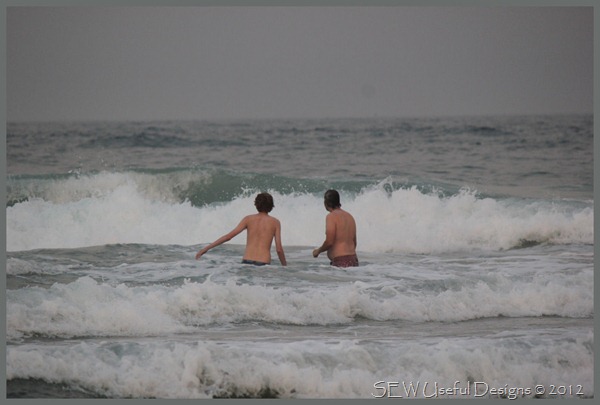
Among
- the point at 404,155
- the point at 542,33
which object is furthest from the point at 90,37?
the point at 404,155

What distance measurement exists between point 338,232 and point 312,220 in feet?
10.6

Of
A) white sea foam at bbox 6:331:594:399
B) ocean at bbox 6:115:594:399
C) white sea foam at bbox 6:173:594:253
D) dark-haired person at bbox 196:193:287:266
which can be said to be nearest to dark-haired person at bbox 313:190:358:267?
ocean at bbox 6:115:594:399

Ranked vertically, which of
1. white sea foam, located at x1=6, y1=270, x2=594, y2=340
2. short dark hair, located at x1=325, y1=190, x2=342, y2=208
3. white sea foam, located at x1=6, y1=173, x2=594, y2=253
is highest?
short dark hair, located at x1=325, y1=190, x2=342, y2=208

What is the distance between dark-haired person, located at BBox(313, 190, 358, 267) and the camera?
24.8 feet

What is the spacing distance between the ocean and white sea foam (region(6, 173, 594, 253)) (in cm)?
3

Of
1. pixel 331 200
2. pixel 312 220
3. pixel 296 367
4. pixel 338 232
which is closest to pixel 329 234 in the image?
pixel 338 232

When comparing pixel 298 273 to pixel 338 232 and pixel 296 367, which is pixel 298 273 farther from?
pixel 296 367

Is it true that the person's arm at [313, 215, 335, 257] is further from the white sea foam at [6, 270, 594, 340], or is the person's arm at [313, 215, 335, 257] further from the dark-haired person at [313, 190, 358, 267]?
the white sea foam at [6, 270, 594, 340]

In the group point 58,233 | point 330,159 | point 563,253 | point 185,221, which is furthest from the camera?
point 330,159

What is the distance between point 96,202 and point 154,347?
19.9 ft

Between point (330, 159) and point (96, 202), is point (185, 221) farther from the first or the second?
point (330, 159)

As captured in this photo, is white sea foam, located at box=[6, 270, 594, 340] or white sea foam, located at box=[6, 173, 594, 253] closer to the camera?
white sea foam, located at box=[6, 270, 594, 340]

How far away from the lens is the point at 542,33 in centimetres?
1000

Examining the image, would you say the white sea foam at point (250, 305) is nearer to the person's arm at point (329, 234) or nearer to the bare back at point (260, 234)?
the person's arm at point (329, 234)
